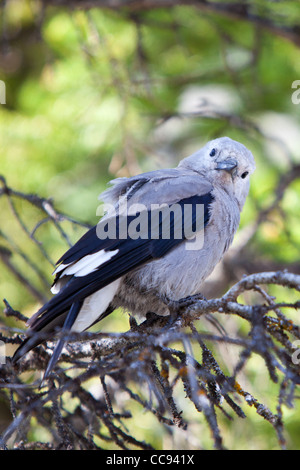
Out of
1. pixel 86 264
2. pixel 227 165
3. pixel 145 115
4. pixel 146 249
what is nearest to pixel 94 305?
pixel 86 264

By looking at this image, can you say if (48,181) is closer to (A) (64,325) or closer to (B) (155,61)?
(B) (155,61)

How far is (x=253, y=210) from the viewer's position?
4.71 metres

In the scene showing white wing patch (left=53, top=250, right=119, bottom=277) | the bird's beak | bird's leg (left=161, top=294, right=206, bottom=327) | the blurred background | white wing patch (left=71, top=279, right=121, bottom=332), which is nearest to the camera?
bird's leg (left=161, top=294, right=206, bottom=327)

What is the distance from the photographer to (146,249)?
3.01 metres

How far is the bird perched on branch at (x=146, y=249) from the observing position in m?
2.84

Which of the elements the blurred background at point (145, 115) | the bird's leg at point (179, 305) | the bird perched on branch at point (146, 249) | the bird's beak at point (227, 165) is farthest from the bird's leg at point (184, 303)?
the blurred background at point (145, 115)

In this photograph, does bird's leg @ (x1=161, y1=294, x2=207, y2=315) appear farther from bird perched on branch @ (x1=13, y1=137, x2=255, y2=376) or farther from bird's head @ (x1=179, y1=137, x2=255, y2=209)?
bird's head @ (x1=179, y1=137, x2=255, y2=209)

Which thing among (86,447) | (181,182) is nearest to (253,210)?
(181,182)

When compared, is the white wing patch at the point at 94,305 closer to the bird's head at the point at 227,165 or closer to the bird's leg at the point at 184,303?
the bird's leg at the point at 184,303

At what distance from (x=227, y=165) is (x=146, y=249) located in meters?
0.96

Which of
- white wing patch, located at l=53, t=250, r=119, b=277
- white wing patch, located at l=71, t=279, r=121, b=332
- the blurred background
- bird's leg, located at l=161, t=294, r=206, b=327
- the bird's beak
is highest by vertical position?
the blurred background

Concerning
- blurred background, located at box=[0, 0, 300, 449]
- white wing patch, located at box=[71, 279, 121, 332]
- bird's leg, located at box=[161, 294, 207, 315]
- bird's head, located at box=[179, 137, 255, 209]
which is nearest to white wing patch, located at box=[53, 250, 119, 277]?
white wing patch, located at box=[71, 279, 121, 332]

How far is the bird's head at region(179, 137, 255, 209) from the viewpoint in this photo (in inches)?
144

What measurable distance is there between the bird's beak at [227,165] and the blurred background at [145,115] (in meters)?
0.44
